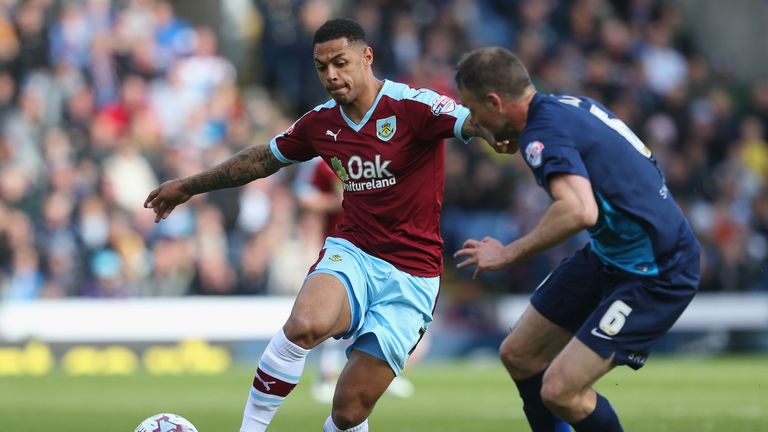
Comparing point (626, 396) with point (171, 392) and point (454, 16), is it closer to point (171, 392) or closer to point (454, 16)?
point (171, 392)

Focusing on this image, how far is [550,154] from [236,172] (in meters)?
2.27

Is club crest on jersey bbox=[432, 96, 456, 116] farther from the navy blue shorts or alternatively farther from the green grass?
the green grass

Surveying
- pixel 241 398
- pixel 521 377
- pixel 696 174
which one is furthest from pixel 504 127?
pixel 696 174

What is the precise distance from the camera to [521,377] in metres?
7.50

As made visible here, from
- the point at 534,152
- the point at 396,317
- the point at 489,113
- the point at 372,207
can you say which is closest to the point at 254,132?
the point at 372,207

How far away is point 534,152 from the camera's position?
6.56 m

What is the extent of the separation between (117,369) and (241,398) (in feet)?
17.3

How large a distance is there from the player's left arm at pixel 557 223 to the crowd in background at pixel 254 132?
362 inches

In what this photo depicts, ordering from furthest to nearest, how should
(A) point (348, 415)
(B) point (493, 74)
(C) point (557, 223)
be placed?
(A) point (348, 415), (B) point (493, 74), (C) point (557, 223)

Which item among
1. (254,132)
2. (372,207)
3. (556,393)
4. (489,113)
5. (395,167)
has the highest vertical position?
(254,132)

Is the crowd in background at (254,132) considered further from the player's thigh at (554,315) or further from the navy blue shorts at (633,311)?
the navy blue shorts at (633,311)

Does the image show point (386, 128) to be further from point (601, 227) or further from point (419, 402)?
point (419, 402)

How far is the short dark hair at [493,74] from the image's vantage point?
6.71 meters

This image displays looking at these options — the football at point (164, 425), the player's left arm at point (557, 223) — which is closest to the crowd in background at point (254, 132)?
the football at point (164, 425)
